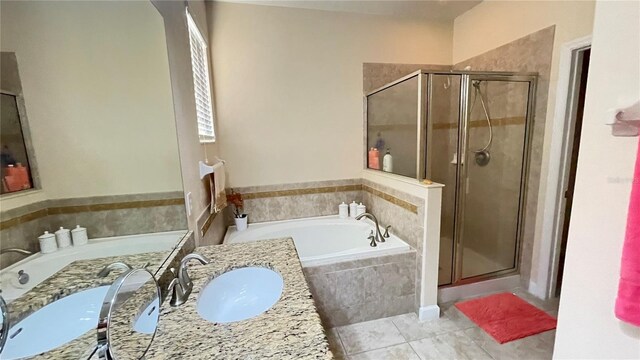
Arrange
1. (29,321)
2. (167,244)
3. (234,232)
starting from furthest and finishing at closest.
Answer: (234,232)
(167,244)
(29,321)

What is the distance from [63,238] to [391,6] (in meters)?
2.93

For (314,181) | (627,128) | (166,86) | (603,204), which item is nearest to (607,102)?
(627,128)

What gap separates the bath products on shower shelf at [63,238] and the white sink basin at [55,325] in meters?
0.14

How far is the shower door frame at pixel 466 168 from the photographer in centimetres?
212

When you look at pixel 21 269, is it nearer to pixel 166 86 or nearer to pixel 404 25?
pixel 166 86

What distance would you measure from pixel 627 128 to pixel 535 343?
5.39 feet

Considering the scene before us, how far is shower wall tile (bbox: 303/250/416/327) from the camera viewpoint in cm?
188

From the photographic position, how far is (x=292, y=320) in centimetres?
78

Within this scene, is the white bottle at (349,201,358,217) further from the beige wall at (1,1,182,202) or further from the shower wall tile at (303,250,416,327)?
the beige wall at (1,1,182,202)

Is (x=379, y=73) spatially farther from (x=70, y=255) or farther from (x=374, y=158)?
(x=70, y=255)

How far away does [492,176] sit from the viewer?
7.97ft

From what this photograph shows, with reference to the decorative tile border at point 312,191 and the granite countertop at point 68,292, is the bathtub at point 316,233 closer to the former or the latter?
the decorative tile border at point 312,191

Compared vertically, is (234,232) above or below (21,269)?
below

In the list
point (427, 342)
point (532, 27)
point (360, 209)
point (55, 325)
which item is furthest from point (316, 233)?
point (532, 27)
